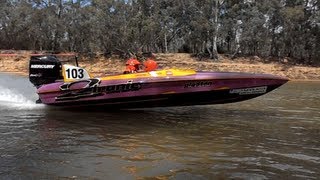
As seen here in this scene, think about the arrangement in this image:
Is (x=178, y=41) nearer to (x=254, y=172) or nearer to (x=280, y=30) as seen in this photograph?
(x=280, y=30)

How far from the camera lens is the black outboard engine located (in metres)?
13.2

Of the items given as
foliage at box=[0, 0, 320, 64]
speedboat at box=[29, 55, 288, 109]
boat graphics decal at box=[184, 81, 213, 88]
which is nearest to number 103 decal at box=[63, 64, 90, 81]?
speedboat at box=[29, 55, 288, 109]

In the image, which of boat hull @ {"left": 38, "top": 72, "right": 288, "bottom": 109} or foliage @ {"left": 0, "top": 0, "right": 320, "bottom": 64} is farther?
foliage @ {"left": 0, "top": 0, "right": 320, "bottom": 64}

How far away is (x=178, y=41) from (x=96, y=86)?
45.4 metres

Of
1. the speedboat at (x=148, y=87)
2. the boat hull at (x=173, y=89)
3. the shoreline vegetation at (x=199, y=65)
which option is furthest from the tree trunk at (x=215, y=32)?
the boat hull at (x=173, y=89)

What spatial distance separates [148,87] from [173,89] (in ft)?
2.19

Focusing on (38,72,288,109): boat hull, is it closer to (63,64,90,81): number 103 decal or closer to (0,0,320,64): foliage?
(63,64,90,81): number 103 decal

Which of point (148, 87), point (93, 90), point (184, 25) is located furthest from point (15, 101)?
point (184, 25)

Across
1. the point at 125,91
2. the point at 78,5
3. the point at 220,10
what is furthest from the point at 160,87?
the point at 78,5

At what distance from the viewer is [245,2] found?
150 feet

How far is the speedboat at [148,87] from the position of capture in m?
11.4

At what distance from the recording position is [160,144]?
8312 millimetres

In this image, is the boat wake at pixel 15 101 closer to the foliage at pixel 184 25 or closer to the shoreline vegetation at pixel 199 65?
the shoreline vegetation at pixel 199 65

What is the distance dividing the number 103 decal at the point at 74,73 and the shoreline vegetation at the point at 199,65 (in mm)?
23606
